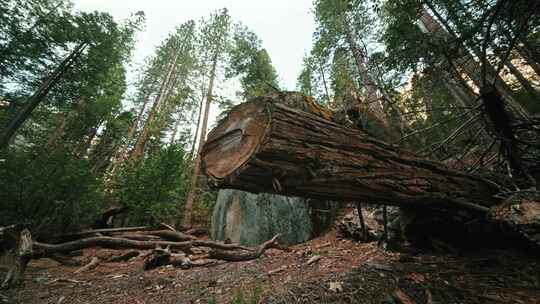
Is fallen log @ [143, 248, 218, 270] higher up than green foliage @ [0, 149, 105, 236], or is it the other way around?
green foliage @ [0, 149, 105, 236]

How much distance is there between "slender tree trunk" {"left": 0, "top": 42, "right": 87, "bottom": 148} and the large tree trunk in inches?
566

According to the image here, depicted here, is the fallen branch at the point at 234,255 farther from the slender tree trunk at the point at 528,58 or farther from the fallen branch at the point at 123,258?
the slender tree trunk at the point at 528,58

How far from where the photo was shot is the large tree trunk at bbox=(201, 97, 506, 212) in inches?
58.4

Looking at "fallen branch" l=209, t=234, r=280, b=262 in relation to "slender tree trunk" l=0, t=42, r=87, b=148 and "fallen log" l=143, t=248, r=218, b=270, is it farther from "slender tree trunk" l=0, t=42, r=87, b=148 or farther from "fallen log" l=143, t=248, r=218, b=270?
"slender tree trunk" l=0, t=42, r=87, b=148

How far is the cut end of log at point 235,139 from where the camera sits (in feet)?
4.92

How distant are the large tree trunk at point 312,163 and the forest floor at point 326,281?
0.67m

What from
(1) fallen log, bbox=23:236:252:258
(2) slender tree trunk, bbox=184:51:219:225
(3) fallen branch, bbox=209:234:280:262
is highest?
→ (2) slender tree trunk, bbox=184:51:219:225

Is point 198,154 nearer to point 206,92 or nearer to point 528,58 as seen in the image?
point 206,92

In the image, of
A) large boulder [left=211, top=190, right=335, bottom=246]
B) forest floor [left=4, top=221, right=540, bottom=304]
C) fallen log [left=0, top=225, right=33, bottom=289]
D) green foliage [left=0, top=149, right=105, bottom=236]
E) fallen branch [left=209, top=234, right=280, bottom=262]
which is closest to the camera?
forest floor [left=4, top=221, right=540, bottom=304]

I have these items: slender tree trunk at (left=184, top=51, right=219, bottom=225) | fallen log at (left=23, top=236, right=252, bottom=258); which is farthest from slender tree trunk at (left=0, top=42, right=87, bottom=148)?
fallen log at (left=23, top=236, right=252, bottom=258)

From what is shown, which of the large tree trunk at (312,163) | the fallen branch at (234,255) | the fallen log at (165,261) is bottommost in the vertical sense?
the fallen log at (165,261)

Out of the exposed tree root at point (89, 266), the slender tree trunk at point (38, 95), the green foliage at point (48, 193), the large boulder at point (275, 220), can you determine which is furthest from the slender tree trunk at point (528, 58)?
the slender tree trunk at point (38, 95)

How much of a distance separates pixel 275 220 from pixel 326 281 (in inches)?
151

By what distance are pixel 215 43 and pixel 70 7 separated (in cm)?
991
